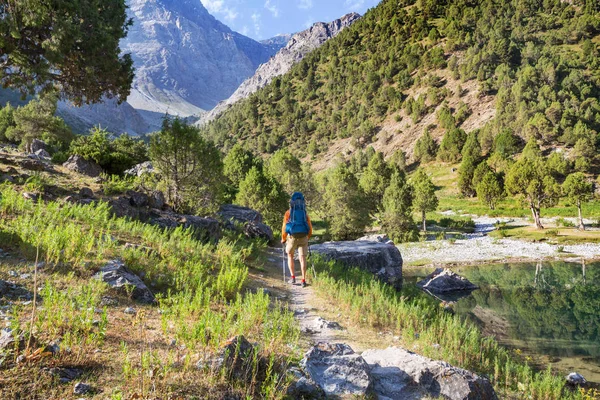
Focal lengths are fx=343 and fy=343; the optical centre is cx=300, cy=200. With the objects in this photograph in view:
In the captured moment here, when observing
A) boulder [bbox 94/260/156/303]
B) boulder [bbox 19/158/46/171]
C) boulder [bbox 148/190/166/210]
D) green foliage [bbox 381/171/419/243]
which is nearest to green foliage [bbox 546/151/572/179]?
green foliage [bbox 381/171/419/243]

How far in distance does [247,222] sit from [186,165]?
5236mm

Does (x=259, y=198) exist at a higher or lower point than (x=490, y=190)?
higher

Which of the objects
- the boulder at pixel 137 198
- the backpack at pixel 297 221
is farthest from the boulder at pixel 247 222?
the backpack at pixel 297 221

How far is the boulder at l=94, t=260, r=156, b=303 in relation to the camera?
6.11m

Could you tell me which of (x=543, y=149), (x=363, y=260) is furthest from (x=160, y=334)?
(x=543, y=149)

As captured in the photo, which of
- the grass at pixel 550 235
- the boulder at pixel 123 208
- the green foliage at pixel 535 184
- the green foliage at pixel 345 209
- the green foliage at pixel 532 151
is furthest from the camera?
the green foliage at pixel 532 151

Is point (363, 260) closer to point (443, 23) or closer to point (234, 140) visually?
point (234, 140)

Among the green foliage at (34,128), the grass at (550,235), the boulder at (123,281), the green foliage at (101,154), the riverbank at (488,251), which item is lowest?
the riverbank at (488,251)

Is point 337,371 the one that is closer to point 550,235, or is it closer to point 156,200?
point 156,200

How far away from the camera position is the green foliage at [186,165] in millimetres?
18531

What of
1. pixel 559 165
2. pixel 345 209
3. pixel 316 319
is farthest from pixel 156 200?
pixel 559 165

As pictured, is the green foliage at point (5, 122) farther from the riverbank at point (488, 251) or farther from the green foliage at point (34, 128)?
the riverbank at point (488, 251)

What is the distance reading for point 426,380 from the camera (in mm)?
4902

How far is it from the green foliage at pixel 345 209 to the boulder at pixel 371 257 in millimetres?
23343
